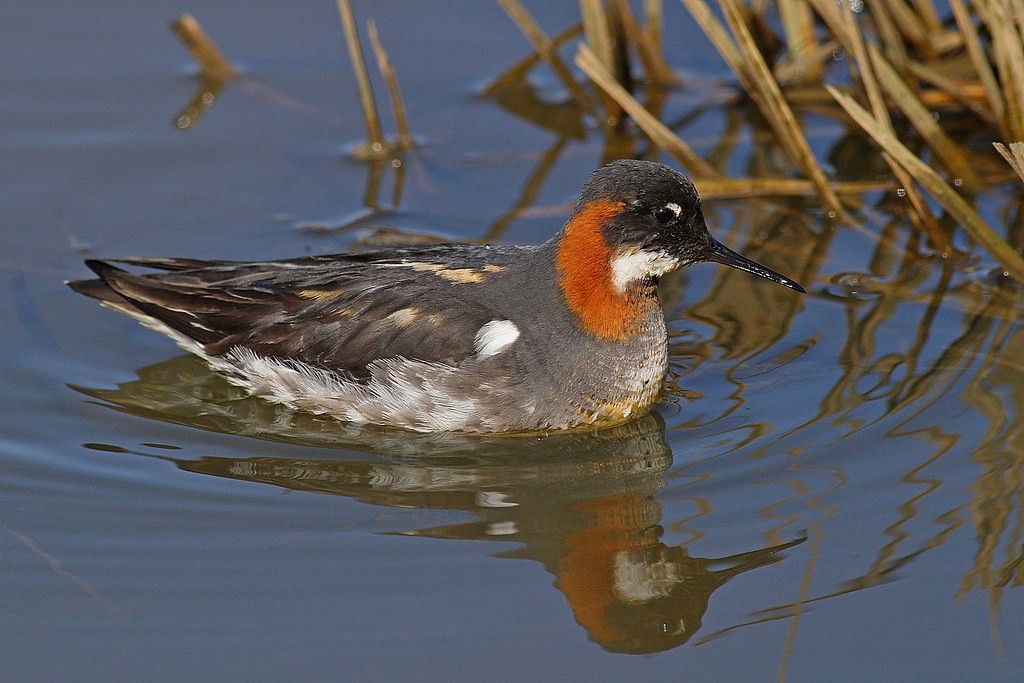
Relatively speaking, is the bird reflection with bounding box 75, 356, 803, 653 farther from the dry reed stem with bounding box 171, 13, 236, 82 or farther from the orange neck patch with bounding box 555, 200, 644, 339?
the dry reed stem with bounding box 171, 13, 236, 82

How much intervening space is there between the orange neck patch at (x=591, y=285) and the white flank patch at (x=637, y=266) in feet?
0.11

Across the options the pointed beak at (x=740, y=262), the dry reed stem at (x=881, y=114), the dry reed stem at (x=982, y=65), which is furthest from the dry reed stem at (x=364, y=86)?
the dry reed stem at (x=982, y=65)

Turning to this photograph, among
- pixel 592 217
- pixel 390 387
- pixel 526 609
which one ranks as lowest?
pixel 526 609

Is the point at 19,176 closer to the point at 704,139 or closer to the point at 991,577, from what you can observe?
the point at 704,139

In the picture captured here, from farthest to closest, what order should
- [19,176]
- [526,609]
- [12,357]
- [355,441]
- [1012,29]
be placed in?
[19,176] < [1012,29] < [12,357] < [355,441] < [526,609]

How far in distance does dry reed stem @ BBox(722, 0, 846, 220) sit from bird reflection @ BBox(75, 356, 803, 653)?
2259 mm

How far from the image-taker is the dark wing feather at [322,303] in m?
6.58

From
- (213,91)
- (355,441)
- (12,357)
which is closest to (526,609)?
(355,441)

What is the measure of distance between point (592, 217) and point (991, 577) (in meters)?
2.40

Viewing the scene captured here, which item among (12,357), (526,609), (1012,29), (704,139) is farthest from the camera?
(704,139)

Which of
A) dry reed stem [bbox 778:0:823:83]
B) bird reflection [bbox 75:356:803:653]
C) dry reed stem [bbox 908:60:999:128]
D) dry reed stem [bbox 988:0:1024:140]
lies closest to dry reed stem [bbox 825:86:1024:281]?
dry reed stem [bbox 988:0:1024:140]

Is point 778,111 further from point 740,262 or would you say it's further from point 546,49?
point 546,49

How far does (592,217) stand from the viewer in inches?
255

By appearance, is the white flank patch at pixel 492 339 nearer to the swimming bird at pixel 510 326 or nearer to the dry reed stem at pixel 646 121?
the swimming bird at pixel 510 326
